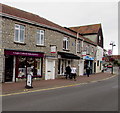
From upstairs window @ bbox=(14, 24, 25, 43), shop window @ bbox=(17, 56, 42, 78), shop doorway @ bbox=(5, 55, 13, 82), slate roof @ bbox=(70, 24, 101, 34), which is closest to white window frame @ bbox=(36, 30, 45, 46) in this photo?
shop window @ bbox=(17, 56, 42, 78)

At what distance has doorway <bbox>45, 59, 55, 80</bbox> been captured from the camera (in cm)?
1677

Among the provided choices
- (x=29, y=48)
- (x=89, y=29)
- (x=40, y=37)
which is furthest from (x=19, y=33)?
(x=89, y=29)

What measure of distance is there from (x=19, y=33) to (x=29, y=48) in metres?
1.67

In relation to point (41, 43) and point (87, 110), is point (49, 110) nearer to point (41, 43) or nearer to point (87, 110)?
point (87, 110)

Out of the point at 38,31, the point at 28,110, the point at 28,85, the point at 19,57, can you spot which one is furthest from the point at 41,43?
the point at 28,110

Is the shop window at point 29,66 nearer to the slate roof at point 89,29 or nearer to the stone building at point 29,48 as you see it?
the stone building at point 29,48

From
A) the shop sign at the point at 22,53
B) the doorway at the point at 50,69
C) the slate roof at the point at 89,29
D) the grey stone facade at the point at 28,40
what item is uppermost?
the slate roof at the point at 89,29

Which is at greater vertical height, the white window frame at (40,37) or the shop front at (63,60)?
the white window frame at (40,37)

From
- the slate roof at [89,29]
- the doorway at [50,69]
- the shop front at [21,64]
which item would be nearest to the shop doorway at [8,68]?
the shop front at [21,64]

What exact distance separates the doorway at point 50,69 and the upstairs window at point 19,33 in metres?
3.78

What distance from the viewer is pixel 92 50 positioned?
97.9ft

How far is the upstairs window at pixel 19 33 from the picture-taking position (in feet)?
46.0

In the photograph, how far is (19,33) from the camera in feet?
46.5

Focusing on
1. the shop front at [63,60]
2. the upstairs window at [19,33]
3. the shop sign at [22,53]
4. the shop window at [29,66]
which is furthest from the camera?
the shop front at [63,60]
